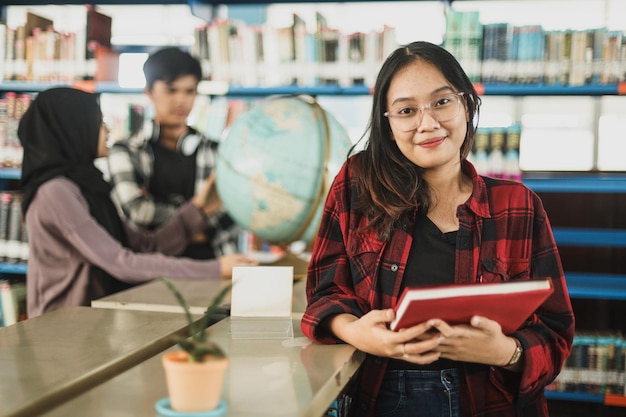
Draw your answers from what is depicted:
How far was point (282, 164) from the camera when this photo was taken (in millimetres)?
2207

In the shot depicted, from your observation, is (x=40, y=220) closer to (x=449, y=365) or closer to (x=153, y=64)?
(x=153, y=64)

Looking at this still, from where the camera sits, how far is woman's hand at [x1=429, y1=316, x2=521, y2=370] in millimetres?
1270

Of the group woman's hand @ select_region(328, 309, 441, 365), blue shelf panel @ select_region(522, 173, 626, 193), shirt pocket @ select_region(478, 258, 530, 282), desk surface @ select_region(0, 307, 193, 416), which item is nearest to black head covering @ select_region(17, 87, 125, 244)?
desk surface @ select_region(0, 307, 193, 416)

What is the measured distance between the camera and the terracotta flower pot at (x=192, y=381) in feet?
3.09

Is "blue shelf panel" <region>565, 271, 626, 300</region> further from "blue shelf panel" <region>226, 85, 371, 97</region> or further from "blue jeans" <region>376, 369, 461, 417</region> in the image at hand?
"blue jeans" <region>376, 369, 461, 417</region>

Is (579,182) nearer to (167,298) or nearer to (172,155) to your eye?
(172,155)

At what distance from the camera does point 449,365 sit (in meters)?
1.49

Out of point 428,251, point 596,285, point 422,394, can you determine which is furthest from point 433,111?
point 596,285

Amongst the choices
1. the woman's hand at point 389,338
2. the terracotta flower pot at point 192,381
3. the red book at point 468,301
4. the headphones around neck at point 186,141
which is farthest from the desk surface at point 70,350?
the headphones around neck at point 186,141

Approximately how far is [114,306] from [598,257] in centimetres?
290

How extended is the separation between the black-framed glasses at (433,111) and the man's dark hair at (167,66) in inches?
74.7

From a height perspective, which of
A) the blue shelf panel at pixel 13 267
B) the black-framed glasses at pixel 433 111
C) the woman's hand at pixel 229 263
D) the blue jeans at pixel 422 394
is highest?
the black-framed glasses at pixel 433 111

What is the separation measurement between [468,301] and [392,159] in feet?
1.70

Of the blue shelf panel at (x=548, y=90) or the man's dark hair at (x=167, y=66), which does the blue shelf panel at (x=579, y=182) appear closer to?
the blue shelf panel at (x=548, y=90)
